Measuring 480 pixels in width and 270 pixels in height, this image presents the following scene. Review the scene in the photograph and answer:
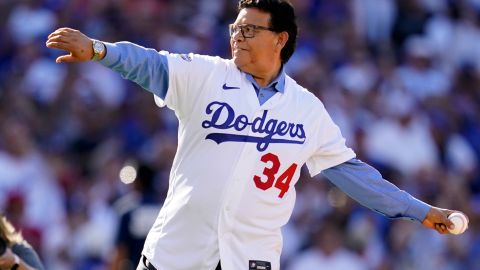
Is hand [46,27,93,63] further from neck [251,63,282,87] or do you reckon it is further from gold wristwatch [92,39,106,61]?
neck [251,63,282,87]

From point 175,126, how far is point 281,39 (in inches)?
266

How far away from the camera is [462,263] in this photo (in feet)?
43.1

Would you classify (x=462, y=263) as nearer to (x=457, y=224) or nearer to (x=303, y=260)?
(x=303, y=260)

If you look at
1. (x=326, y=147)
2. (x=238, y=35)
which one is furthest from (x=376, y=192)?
(x=238, y=35)

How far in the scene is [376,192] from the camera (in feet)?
22.4

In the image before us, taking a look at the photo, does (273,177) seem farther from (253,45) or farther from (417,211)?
(417,211)

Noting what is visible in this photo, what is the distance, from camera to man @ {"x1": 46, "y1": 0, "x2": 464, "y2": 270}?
6418 mm

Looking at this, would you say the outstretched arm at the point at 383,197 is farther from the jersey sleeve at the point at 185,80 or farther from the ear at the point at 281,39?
the jersey sleeve at the point at 185,80

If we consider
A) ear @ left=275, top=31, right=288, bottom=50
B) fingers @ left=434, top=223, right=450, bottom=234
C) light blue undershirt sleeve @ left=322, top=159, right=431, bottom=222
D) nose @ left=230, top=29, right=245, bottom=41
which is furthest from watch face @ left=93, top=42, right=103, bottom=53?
fingers @ left=434, top=223, right=450, bottom=234

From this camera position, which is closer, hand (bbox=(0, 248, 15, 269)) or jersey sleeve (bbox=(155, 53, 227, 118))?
jersey sleeve (bbox=(155, 53, 227, 118))

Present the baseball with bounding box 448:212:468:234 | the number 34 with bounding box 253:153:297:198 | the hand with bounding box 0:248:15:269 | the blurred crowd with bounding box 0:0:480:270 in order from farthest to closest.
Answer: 1. the blurred crowd with bounding box 0:0:480:270
2. the baseball with bounding box 448:212:468:234
3. the hand with bounding box 0:248:15:269
4. the number 34 with bounding box 253:153:297:198

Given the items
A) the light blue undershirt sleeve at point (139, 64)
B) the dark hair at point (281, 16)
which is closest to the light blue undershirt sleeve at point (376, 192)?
the dark hair at point (281, 16)

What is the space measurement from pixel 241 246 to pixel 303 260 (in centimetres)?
586

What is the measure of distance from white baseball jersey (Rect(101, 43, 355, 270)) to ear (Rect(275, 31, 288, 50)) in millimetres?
303
